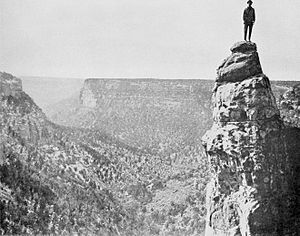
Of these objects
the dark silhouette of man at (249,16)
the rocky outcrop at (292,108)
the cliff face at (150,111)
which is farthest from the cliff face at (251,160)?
the cliff face at (150,111)

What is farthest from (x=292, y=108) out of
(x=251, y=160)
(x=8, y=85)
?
(x=8, y=85)

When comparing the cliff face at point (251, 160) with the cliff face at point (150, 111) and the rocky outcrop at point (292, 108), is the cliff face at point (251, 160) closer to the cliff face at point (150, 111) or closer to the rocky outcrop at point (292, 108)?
the rocky outcrop at point (292, 108)

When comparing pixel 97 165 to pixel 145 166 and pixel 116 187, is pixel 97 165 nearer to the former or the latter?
pixel 116 187

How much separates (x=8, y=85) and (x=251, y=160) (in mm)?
64762

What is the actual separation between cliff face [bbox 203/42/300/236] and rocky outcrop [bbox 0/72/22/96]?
193ft

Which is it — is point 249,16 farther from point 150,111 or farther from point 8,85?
point 150,111

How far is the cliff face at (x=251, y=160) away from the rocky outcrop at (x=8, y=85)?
5880 centimetres

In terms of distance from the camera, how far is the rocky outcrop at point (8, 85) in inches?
2820

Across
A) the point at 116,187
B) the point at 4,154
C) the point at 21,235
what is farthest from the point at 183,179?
the point at 21,235

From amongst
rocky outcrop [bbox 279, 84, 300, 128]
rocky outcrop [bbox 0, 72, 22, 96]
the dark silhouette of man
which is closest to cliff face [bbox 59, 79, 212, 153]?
rocky outcrop [bbox 0, 72, 22, 96]

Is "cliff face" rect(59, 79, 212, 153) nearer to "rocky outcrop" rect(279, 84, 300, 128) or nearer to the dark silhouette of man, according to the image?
"rocky outcrop" rect(279, 84, 300, 128)

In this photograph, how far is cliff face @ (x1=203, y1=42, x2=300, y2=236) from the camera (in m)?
16.8

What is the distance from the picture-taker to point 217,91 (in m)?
19.3

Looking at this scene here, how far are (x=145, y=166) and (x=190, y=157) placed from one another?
39.0 ft
